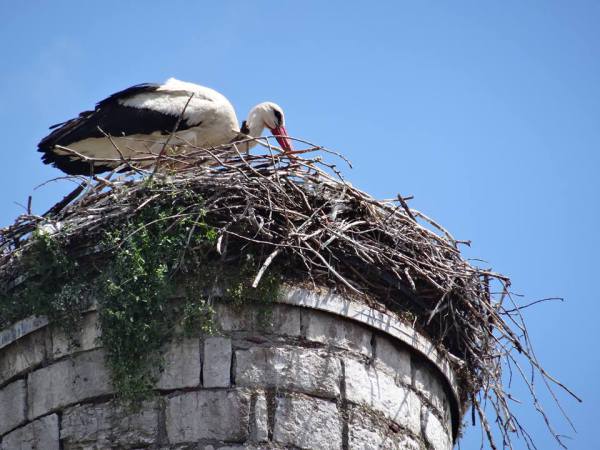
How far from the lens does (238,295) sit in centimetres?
683

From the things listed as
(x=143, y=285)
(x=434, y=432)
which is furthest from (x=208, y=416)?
(x=434, y=432)

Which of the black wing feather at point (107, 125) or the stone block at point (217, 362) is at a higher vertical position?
the black wing feather at point (107, 125)

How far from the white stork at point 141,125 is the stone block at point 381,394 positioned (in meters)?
3.38

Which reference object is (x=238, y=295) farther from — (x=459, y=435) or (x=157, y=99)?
(x=157, y=99)

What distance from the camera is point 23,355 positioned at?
22.9 ft

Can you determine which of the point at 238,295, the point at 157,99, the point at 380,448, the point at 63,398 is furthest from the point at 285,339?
the point at 157,99

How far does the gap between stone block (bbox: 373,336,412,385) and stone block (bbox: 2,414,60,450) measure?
1883 millimetres

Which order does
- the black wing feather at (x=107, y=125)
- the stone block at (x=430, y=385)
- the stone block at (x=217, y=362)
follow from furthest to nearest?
the black wing feather at (x=107, y=125) → the stone block at (x=430, y=385) → the stone block at (x=217, y=362)

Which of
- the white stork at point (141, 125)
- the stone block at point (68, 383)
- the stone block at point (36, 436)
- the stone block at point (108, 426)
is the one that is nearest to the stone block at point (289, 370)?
the stone block at point (108, 426)

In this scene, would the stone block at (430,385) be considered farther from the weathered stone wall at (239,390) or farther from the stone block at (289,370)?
the stone block at (289,370)

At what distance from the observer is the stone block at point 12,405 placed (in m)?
6.81

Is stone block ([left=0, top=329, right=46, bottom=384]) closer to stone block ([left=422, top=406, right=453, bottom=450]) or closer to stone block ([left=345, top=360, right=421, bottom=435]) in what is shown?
stone block ([left=345, top=360, right=421, bottom=435])

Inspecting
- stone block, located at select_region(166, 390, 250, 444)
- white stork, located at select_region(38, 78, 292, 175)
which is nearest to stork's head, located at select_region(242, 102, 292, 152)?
white stork, located at select_region(38, 78, 292, 175)

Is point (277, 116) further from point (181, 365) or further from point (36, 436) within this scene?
point (36, 436)
